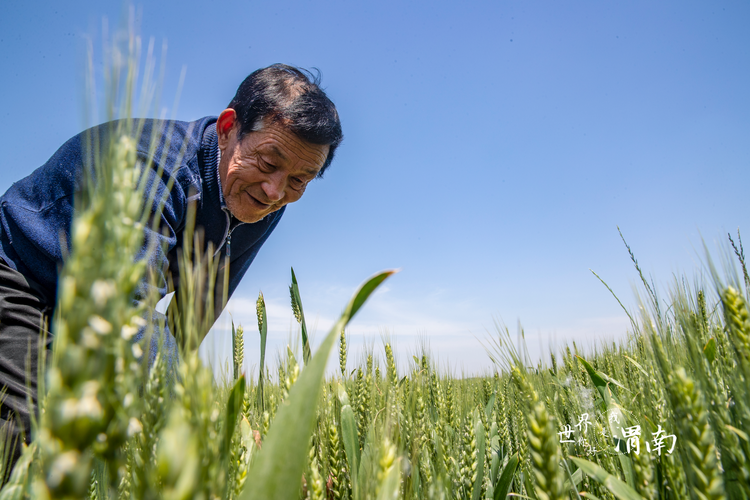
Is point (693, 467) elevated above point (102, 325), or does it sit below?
below

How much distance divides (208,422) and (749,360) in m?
1.01

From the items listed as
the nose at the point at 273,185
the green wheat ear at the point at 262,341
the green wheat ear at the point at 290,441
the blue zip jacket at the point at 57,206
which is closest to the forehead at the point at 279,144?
the nose at the point at 273,185

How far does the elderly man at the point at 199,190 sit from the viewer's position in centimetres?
162

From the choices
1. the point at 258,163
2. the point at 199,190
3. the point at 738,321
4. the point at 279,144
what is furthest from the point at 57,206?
the point at 738,321

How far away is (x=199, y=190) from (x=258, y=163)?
0.44m

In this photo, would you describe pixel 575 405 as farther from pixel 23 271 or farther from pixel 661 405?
pixel 23 271

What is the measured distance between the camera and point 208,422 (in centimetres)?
49

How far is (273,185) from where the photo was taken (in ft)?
7.96

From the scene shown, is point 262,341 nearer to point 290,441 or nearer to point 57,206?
point 57,206

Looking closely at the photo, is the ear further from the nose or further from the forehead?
the nose

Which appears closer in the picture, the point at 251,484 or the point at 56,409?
the point at 56,409

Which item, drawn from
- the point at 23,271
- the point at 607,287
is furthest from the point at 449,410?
the point at 23,271

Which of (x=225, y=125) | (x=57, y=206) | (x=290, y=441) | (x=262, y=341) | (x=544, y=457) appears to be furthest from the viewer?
(x=225, y=125)

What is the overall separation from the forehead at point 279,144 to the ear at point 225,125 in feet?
0.62
